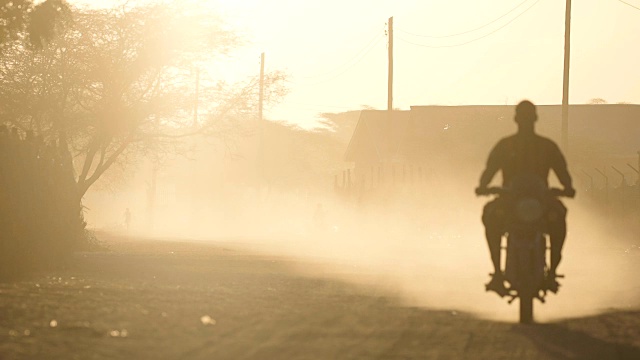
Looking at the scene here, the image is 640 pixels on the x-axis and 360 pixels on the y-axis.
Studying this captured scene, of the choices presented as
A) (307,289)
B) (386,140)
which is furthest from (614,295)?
(386,140)

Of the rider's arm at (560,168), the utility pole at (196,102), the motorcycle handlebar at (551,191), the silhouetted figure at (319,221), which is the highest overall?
the utility pole at (196,102)

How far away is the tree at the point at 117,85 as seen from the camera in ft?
120

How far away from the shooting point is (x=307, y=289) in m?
15.4

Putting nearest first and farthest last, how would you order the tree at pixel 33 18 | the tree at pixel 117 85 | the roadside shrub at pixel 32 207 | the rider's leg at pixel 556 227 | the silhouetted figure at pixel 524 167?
the rider's leg at pixel 556 227 → the silhouetted figure at pixel 524 167 → the roadside shrub at pixel 32 207 → the tree at pixel 33 18 → the tree at pixel 117 85

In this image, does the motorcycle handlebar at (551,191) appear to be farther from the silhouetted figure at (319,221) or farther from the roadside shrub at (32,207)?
the silhouetted figure at (319,221)

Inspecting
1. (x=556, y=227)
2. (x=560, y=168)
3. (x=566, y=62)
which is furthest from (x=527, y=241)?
(x=566, y=62)

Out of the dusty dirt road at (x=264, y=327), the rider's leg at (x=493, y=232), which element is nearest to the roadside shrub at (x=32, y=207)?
the dusty dirt road at (x=264, y=327)

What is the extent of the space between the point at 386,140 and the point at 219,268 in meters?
54.8

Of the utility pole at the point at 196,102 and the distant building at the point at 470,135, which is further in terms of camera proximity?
the distant building at the point at 470,135

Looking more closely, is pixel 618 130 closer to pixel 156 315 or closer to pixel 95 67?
pixel 95 67

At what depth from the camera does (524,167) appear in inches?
442

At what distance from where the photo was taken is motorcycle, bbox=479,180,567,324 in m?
10.9

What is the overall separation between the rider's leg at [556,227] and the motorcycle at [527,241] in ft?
0.22

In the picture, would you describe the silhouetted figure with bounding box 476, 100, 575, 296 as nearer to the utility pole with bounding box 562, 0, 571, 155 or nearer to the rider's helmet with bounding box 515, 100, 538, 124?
the rider's helmet with bounding box 515, 100, 538, 124
